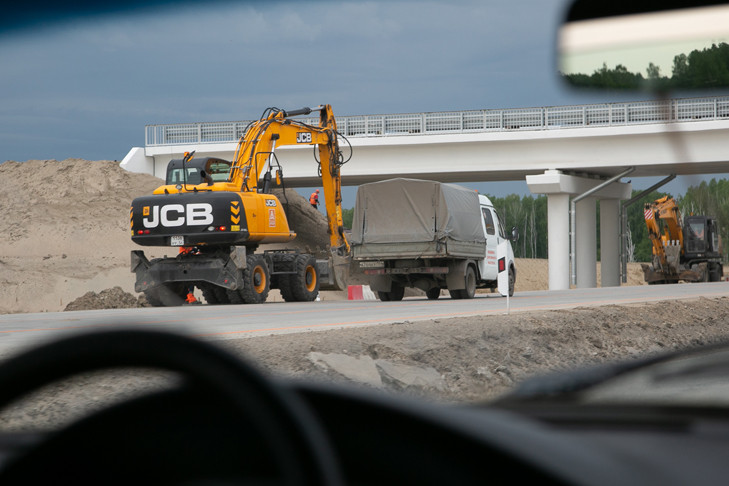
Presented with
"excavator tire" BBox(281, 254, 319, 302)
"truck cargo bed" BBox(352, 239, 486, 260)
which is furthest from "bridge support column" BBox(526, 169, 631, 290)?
"truck cargo bed" BBox(352, 239, 486, 260)

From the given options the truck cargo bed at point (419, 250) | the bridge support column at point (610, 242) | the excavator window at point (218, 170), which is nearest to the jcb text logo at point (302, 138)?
the excavator window at point (218, 170)

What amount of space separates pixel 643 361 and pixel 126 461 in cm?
153

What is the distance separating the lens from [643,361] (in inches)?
104

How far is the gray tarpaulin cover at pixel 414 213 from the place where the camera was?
25.1m

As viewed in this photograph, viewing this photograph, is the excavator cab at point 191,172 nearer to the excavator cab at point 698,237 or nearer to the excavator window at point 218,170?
the excavator window at point 218,170

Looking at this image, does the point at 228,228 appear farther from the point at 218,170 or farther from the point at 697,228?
the point at 697,228

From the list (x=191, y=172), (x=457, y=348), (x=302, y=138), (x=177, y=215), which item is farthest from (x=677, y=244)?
(x=457, y=348)

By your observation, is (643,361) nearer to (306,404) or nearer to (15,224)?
(306,404)

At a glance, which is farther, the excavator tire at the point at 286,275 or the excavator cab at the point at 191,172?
the excavator tire at the point at 286,275

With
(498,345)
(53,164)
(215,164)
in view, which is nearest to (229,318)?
(498,345)

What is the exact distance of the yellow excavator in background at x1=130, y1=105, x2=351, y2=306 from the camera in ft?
82.0

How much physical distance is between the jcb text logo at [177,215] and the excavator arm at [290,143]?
4.83 ft

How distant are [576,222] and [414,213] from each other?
24549mm

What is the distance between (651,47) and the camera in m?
3.27
